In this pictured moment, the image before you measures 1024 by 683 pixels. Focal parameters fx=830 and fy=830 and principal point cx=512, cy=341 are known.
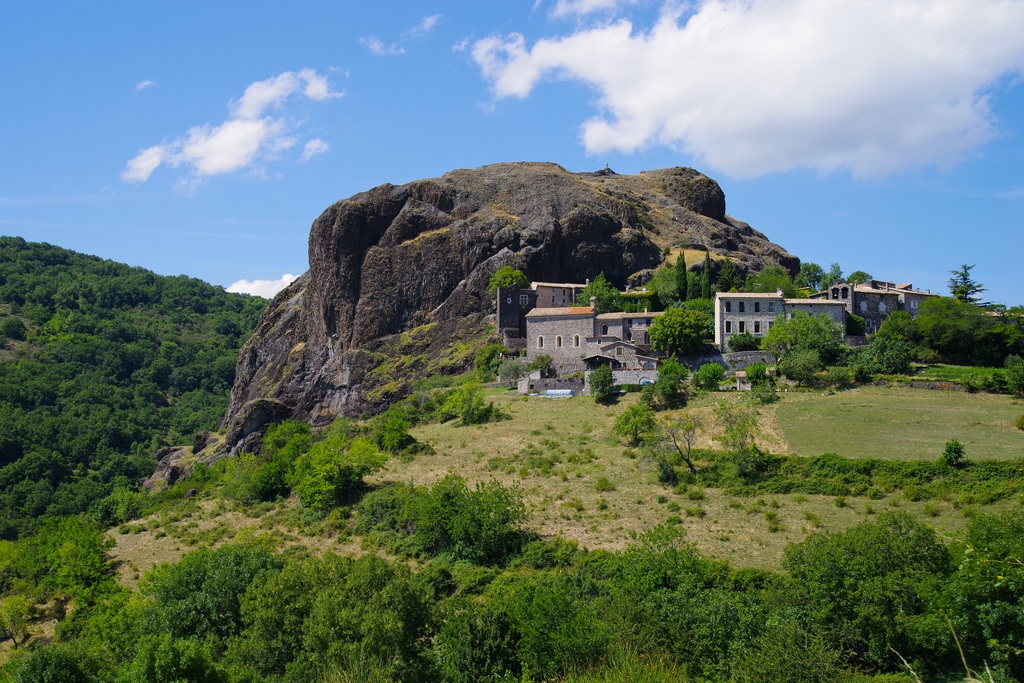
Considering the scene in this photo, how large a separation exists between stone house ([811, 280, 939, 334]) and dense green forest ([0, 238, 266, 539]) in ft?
287

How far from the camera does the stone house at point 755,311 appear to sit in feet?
239

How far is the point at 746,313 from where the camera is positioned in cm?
7344

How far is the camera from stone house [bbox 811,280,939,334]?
2972 inches

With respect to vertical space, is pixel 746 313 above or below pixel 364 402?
Answer: above

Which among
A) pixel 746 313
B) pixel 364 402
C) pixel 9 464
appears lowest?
pixel 9 464

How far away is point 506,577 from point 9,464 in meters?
97.9

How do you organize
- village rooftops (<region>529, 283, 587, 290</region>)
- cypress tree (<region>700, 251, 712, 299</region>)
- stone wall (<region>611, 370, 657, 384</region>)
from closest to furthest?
stone wall (<region>611, 370, 657, 384</region>), cypress tree (<region>700, 251, 712, 299</region>), village rooftops (<region>529, 283, 587, 290</region>)

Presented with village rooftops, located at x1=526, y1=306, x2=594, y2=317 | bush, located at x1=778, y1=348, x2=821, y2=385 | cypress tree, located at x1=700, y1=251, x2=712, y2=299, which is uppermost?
cypress tree, located at x1=700, y1=251, x2=712, y2=299

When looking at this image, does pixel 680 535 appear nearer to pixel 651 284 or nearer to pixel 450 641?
pixel 450 641

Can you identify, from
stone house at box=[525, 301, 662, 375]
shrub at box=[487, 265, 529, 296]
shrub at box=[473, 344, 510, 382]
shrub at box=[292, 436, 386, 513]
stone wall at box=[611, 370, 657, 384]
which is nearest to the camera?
shrub at box=[292, 436, 386, 513]

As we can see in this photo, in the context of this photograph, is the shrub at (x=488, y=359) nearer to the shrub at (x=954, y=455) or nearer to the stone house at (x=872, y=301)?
the stone house at (x=872, y=301)

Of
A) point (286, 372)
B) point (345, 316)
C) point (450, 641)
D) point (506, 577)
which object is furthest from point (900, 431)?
point (286, 372)

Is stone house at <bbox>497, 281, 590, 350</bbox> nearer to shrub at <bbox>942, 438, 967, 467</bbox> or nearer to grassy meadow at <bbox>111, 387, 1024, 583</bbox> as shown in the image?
grassy meadow at <bbox>111, 387, 1024, 583</bbox>

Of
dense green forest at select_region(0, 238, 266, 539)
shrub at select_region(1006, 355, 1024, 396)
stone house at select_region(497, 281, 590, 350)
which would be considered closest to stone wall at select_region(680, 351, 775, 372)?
stone house at select_region(497, 281, 590, 350)
